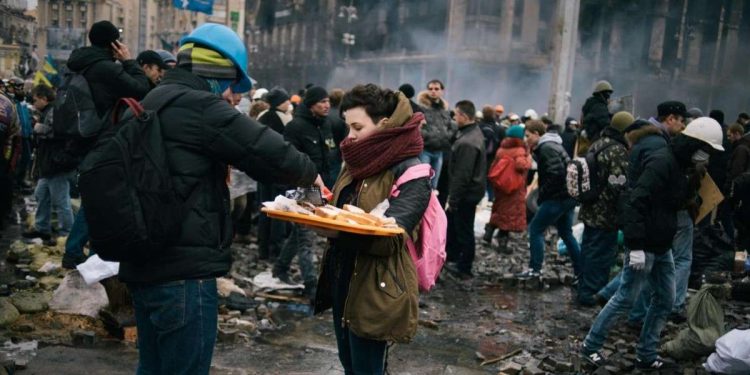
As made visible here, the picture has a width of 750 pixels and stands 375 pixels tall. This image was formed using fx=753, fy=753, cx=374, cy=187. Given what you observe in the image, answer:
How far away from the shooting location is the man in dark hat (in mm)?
7418

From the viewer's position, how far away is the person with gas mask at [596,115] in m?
9.13

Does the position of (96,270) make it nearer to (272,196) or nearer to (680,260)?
(272,196)

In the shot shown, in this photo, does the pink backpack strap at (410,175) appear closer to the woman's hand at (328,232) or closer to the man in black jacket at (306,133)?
the woman's hand at (328,232)

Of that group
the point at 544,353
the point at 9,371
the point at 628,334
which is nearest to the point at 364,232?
the point at 9,371

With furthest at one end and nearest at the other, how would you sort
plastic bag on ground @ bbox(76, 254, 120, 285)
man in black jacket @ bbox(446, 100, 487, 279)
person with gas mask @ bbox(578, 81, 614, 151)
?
man in black jacket @ bbox(446, 100, 487, 279)
person with gas mask @ bbox(578, 81, 614, 151)
plastic bag on ground @ bbox(76, 254, 120, 285)

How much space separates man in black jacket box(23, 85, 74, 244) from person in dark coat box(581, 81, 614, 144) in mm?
6009

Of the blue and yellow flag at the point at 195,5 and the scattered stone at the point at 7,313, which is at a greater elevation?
the blue and yellow flag at the point at 195,5

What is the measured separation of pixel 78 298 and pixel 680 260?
5556 mm

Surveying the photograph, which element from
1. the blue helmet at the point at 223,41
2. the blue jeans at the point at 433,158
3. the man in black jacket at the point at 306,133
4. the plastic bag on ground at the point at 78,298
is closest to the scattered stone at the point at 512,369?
the man in black jacket at the point at 306,133

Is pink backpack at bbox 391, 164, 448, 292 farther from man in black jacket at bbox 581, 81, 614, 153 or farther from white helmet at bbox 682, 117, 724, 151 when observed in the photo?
man in black jacket at bbox 581, 81, 614, 153

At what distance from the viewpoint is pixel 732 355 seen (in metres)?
5.60

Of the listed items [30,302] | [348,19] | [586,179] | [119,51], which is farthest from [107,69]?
[348,19]

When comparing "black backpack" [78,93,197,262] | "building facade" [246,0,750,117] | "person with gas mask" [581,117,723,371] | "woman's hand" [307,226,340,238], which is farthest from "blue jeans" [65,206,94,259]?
"building facade" [246,0,750,117]

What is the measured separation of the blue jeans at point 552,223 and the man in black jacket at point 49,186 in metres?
5.43
